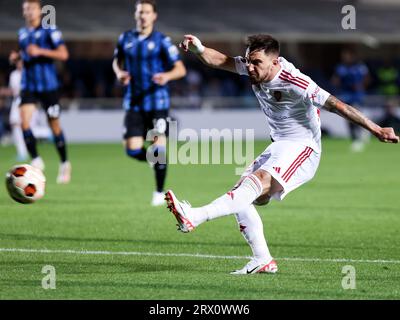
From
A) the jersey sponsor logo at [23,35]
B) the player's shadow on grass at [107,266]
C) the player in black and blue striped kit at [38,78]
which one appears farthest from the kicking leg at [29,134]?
the player's shadow on grass at [107,266]

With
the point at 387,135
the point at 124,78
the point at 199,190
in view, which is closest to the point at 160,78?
the point at 124,78

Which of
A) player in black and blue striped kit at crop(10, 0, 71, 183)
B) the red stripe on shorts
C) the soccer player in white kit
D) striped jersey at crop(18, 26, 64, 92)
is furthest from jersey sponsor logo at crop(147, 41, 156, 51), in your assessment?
the red stripe on shorts

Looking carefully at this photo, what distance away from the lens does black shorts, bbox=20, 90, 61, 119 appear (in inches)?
621

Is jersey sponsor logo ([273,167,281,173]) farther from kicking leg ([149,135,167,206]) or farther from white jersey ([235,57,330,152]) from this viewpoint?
kicking leg ([149,135,167,206])

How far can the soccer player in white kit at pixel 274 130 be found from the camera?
759 cm

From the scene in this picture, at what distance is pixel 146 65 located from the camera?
13359 mm

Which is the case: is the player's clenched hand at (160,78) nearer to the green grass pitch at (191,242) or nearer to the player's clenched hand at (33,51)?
the green grass pitch at (191,242)

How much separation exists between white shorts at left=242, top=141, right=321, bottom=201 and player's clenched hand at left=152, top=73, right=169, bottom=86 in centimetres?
471

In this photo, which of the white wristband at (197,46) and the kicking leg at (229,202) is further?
the white wristband at (197,46)

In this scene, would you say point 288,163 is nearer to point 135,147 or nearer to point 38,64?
point 135,147

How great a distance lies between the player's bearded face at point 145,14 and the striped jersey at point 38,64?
2867 millimetres

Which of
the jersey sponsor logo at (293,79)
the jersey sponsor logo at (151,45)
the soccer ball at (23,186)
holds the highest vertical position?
the jersey sponsor logo at (151,45)

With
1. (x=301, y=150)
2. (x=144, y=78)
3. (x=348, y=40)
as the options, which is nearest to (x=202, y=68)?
(x=348, y=40)

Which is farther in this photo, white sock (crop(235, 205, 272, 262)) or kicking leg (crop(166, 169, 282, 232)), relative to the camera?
white sock (crop(235, 205, 272, 262))
